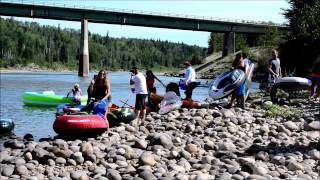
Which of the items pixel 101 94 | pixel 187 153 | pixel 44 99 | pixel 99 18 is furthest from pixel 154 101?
pixel 99 18

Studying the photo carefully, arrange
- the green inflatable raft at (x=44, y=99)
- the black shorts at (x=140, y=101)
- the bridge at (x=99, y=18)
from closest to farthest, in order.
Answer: the black shorts at (x=140, y=101) → the green inflatable raft at (x=44, y=99) → the bridge at (x=99, y=18)

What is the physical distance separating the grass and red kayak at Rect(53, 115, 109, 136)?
17.6 ft

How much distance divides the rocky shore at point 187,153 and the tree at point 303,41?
18465mm

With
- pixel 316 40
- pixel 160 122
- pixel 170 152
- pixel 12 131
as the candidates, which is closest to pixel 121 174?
pixel 170 152

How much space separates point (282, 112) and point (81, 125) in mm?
6440

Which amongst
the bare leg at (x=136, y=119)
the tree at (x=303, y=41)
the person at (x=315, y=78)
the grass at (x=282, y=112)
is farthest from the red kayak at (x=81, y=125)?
the tree at (x=303, y=41)

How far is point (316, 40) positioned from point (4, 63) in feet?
508

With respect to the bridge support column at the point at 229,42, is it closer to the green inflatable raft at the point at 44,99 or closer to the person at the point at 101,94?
the green inflatable raft at the point at 44,99

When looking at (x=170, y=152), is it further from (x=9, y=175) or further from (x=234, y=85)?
(x=234, y=85)

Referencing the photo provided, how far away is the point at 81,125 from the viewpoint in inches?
562

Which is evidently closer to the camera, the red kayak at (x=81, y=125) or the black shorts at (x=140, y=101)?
the red kayak at (x=81, y=125)

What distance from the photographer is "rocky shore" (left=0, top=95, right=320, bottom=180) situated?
980 cm

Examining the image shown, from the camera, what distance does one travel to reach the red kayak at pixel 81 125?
14.3 m

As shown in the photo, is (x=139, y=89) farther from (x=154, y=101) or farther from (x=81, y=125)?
(x=154, y=101)
